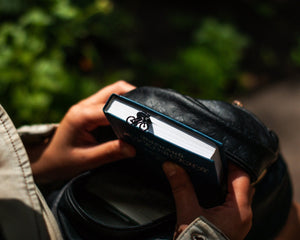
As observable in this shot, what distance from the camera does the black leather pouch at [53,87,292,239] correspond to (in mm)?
736

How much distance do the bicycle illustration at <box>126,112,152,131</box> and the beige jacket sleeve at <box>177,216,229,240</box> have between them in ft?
0.84

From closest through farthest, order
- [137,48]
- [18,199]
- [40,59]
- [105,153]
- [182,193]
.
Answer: [18,199], [182,193], [105,153], [40,59], [137,48]

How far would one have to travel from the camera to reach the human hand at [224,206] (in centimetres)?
71

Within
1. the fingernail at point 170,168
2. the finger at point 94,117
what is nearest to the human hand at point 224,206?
the fingernail at point 170,168

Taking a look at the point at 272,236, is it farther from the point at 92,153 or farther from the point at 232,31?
the point at 232,31

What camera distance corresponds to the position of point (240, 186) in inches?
28.8

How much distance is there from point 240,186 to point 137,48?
2024 millimetres

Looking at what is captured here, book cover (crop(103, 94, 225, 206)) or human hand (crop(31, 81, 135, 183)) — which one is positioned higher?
book cover (crop(103, 94, 225, 206))

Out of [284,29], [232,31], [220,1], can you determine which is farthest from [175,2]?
[284,29]

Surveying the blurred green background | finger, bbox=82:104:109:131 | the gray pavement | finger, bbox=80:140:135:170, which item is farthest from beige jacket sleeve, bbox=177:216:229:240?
the gray pavement

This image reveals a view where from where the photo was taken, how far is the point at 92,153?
87 cm

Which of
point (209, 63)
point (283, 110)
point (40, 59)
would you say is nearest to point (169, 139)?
point (40, 59)

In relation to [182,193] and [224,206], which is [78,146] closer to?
[182,193]

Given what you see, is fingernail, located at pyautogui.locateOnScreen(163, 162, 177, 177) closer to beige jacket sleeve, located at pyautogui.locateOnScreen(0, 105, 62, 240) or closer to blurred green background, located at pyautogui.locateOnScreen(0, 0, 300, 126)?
beige jacket sleeve, located at pyautogui.locateOnScreen(0, 105, 62, 240)
